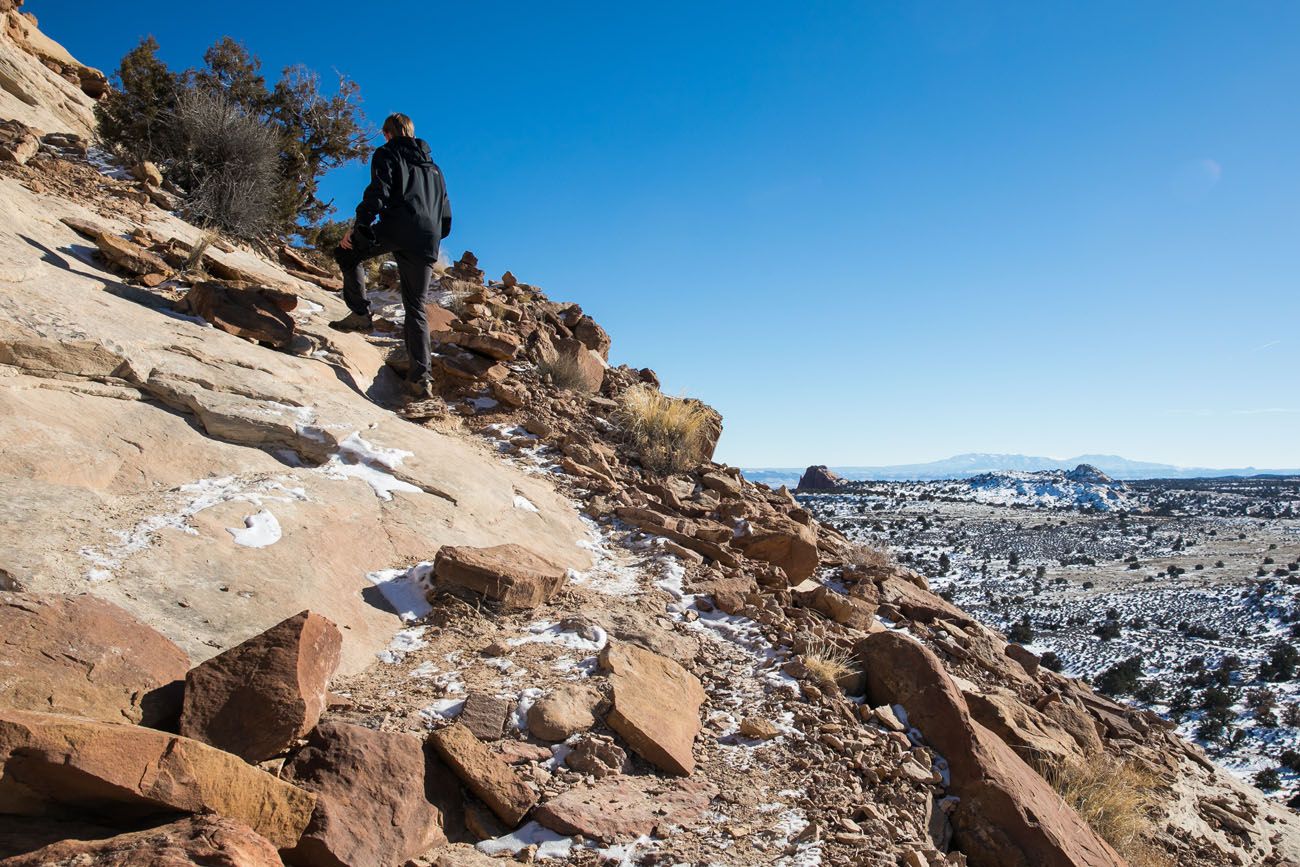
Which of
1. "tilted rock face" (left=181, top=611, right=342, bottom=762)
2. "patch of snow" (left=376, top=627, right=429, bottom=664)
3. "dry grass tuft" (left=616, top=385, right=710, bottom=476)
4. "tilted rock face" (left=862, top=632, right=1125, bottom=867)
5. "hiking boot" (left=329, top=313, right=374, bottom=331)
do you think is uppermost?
"hiking boot" (left=329, top=313, right=374, bottom=331)

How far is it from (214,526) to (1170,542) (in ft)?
126

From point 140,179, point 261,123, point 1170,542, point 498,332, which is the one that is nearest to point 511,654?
point 498,332

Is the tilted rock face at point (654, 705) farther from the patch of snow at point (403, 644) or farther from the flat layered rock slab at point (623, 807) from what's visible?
the patch of snow at point (403, 644)

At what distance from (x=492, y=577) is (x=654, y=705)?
1.26 m

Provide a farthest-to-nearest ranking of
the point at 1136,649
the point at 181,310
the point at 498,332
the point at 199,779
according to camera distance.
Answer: the point at 1136,649
the point at 498,332
the point at 181,310
the point at 199,779

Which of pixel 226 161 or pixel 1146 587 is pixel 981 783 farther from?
pixel 1146 587

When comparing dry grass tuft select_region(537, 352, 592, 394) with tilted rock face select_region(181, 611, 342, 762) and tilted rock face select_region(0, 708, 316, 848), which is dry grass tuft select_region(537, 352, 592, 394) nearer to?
tilted rock face select_region(181, 611, 342, 762)

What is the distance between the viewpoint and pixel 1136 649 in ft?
57.4

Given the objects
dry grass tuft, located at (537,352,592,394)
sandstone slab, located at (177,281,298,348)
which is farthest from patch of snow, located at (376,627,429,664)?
dry grass tuft, located at (537,352,592,394)

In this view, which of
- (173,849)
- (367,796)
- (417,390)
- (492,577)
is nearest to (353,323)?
(417,390)

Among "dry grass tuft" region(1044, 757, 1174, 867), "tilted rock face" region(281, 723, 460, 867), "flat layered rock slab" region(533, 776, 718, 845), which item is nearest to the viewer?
"tilted rock face" region(281, 723, 460, 867)

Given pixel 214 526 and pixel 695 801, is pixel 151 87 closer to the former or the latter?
pixel 214 526

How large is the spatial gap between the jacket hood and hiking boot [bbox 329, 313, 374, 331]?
62.8 inches

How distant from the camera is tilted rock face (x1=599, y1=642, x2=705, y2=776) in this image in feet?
10.6
